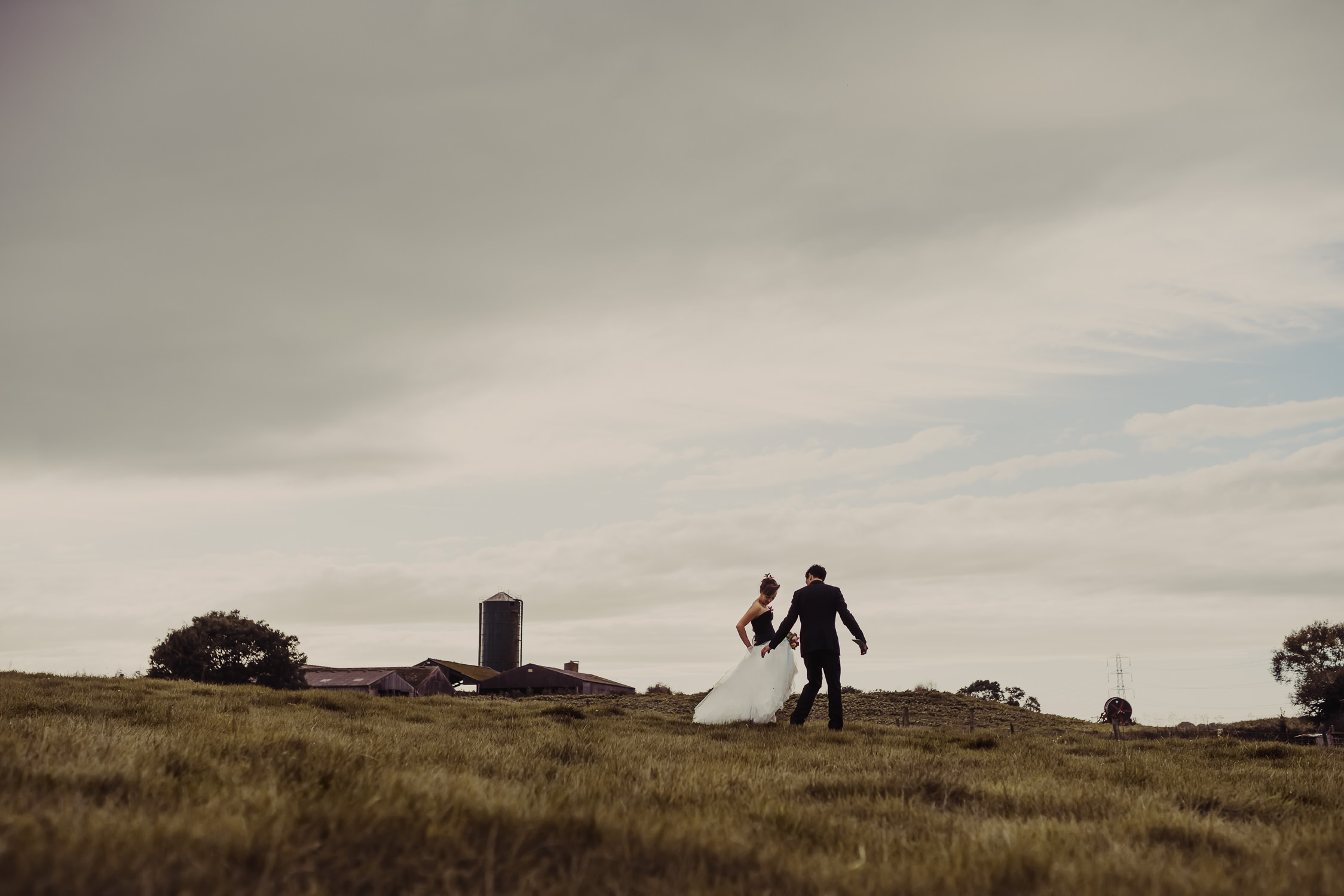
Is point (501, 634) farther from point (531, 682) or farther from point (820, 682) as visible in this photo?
point (820, 682)

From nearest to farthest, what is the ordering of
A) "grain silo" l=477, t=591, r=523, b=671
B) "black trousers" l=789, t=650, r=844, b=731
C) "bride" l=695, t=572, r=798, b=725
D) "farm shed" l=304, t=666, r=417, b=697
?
"black trousers" l=789, t=650, r=844, b=731 → "bride" l=695, t=572, r=798, b=725 → "farm shed" l=304, t=666, r=417, b=697 → "grain silo" l=477, t=591, r=523, b=671

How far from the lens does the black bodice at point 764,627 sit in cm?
1491

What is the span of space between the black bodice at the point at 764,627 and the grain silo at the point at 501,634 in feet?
266

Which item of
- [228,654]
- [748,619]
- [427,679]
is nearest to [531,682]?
[427,679]

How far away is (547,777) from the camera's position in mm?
5242

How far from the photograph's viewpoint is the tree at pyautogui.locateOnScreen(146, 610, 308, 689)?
176 ft

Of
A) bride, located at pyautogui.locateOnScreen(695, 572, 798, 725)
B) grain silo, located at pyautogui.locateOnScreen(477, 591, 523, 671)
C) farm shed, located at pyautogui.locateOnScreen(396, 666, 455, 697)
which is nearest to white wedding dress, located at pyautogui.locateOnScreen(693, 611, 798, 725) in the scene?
bride, located at pyautogui.locateOnScreen(695, 572, 798, 725)

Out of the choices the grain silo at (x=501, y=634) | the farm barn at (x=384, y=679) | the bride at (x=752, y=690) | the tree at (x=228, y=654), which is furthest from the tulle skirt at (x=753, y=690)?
the grain silo at (x=501, y=634)

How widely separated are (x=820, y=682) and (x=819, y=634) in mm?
965

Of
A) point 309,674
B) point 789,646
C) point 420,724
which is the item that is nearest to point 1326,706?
point 789,646

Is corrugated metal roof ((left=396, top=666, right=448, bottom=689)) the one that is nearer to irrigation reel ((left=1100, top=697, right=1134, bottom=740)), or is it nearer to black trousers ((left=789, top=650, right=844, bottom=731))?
irrigation reel ((left=1100, top=697, right=1134, bottom=740))

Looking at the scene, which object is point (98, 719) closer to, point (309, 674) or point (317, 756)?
point (317, 756)

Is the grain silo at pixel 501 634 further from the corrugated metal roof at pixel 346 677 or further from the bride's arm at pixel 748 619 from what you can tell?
the bride's arm at pixel 748 619

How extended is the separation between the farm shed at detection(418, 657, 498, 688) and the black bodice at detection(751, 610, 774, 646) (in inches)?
2743
